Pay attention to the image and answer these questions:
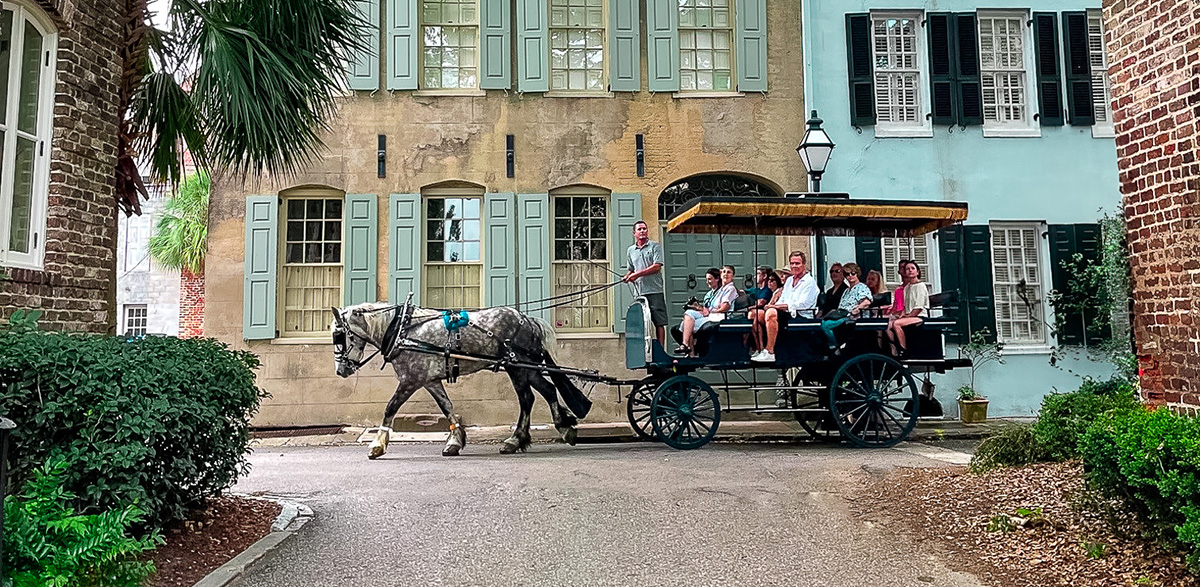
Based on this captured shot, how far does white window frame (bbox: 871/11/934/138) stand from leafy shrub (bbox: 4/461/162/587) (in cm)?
1223

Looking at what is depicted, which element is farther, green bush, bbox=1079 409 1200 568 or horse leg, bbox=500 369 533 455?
horse leg, bbox=500 369 533 455

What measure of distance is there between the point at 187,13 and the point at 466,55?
22.7ft

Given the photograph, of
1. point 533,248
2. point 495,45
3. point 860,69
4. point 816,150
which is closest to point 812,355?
point 816,150

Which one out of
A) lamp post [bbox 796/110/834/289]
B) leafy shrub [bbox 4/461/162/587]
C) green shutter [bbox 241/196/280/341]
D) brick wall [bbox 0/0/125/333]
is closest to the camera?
leafy shrub [bbox 4/461/162/587]

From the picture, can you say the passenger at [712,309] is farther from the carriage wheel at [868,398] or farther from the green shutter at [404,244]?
the green shutter at [404,244]

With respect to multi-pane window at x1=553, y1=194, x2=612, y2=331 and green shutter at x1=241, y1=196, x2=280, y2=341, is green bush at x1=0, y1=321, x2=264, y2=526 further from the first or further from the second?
multi-pane window at x1=553, y1=194, x2=612, y2=331

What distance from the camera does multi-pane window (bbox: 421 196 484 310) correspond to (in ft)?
44.1

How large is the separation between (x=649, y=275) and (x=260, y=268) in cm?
620

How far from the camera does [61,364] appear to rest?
4434mm

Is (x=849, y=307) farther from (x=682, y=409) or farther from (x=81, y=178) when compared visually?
(x=81, y=178)

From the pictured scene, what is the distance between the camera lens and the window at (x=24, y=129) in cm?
622

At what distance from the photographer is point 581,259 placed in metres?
13.6

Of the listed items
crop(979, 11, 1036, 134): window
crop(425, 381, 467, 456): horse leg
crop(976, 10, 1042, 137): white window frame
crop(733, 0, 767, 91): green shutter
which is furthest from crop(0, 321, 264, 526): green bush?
crop(979, 11, 1036, 134): window

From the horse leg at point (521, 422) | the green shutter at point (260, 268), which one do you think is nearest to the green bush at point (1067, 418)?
the horse leg at point (521, 422)
